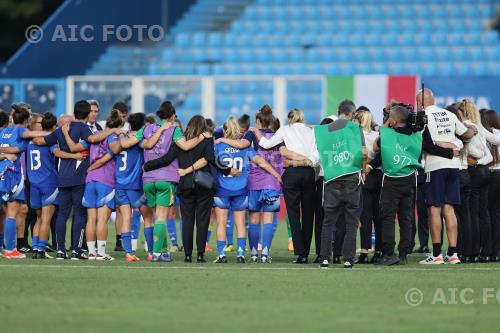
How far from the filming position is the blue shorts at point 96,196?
661 inches

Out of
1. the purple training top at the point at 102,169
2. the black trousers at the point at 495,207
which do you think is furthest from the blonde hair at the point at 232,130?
the black trousers at the point at 495,207

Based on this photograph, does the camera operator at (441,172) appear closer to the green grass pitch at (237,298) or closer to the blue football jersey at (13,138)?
the green grass pitch at (237,298)

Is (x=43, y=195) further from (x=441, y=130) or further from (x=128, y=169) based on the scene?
(x=441, y=130)

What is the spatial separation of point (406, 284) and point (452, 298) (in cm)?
127

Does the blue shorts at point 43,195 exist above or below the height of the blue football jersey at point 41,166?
below

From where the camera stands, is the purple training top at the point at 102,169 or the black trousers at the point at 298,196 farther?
the purple training top at the point at 102,169

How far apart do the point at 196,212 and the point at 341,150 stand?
2342 mm

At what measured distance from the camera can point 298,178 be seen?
1655 cm

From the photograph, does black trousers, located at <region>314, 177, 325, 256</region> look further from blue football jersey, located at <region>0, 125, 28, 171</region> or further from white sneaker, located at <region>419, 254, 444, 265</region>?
blue football jersey, located at <region>0, 125, 28, 171</region>

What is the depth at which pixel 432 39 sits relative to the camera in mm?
34062

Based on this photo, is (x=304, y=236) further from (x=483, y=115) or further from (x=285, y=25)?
(x=285, y=25)

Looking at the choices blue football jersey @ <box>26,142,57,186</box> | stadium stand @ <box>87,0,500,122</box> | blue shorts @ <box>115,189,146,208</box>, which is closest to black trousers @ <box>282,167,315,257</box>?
blue shorts @ <box>115,189,146,208</box>

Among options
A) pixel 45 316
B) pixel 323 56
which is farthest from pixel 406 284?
pixel 323 56

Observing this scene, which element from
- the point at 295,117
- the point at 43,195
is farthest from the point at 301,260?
the point at 43,195
